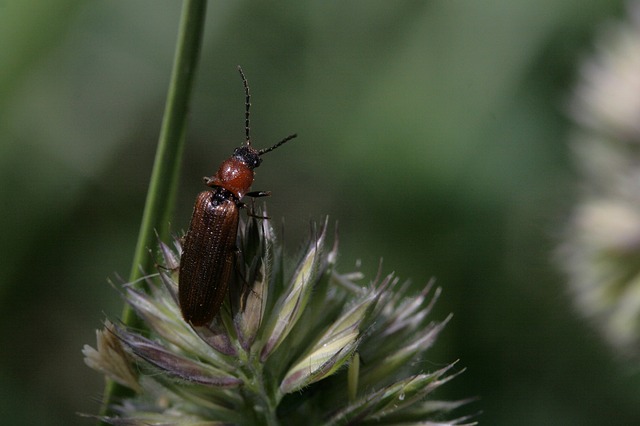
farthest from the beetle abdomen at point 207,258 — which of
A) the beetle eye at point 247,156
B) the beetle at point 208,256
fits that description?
the beetle eye at point 247,156

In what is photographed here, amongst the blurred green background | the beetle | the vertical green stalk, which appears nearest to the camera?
the vertical green stalk

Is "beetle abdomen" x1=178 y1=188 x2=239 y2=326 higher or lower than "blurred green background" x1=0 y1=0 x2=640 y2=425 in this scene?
lower

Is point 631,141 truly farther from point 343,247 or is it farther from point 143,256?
point 143,256

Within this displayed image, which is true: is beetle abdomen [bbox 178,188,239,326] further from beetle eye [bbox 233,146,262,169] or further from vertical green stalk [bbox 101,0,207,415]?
beetle eye [bbox 233,146,262,169]

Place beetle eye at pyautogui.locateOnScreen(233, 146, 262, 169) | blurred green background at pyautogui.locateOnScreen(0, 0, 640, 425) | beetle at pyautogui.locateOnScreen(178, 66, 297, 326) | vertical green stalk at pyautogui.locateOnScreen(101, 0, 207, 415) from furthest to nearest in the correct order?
blurred green background at pyautogui.locateOnScreen(0, 0, 640, 425) → beetle eye at pyautogui.locateOnScreen(233, 146, 262, 169) → beetle at pyautogui.locateOnScreen(178, 66, 297, 326) → vertical green stalk at pyautogui.locateOnScreen(101, 0, 207, 415)

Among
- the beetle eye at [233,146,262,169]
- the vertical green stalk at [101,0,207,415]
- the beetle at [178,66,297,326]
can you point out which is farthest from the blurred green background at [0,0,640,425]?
the vertical green stalk at [101,0,207,415]

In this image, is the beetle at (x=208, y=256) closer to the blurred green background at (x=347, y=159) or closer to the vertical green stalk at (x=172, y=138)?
the vertical green stalk at (x=172, y=138)

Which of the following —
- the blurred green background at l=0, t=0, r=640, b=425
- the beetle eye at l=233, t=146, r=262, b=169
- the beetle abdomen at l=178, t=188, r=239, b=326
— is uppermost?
the blurred green background at l=0, t=0, r=640, b=425
